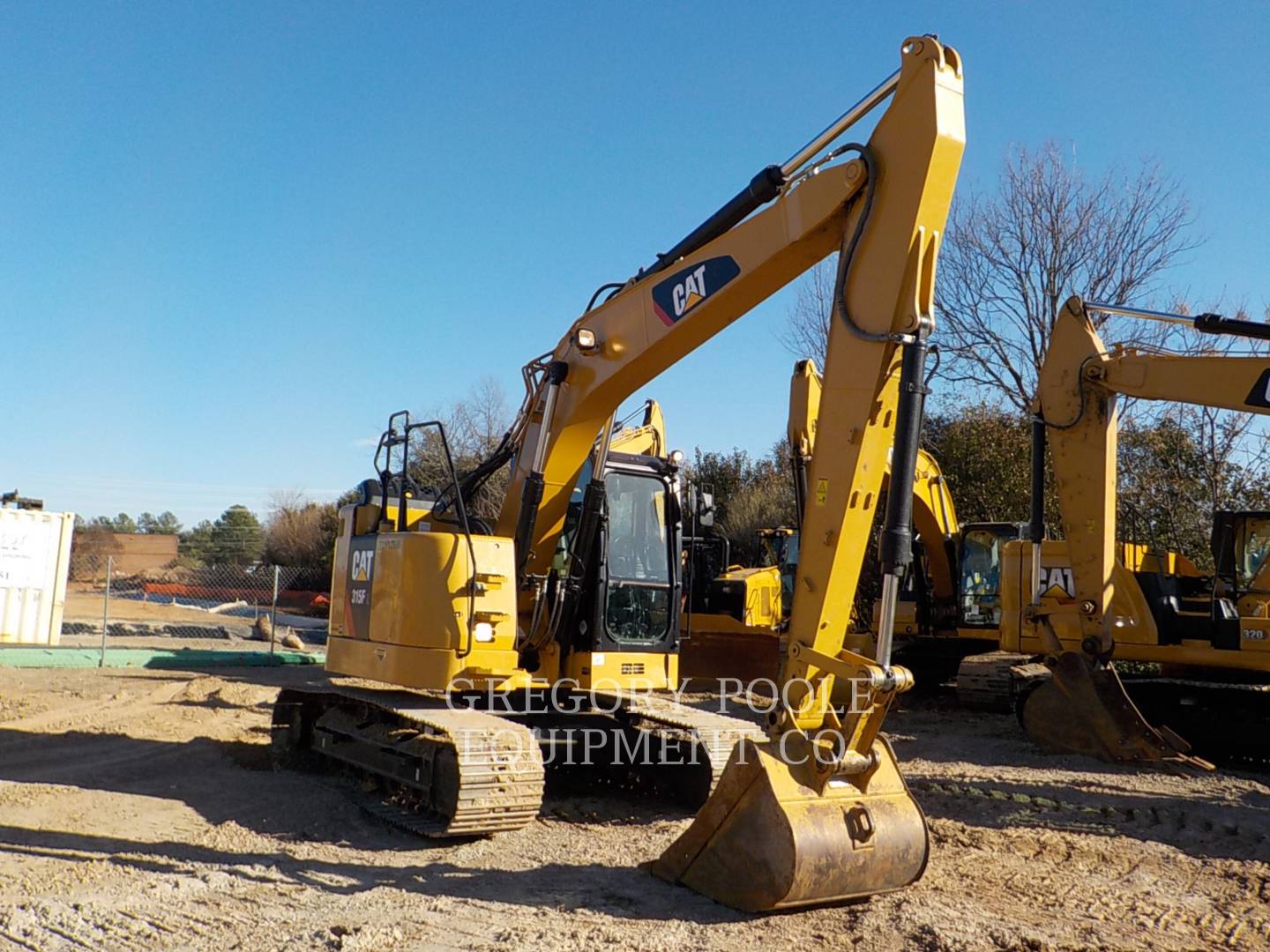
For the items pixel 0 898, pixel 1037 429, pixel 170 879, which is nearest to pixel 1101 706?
pixel 1037 429

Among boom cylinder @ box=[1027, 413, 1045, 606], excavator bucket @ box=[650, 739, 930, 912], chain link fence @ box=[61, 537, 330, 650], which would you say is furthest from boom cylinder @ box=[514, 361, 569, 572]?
chain link fence @ box=[61, 537, 330, 650]

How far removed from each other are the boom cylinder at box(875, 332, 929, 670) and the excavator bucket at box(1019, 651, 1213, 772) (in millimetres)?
6082

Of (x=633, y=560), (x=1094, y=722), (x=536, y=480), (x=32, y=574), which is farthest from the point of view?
(x=32, y=574)

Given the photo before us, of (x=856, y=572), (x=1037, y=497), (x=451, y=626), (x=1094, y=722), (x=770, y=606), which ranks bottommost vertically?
(x=1094, y=722)

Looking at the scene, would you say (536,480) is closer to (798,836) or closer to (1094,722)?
(798,836)

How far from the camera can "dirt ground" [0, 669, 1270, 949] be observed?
5.03 m

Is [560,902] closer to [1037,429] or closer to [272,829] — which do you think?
[272,829]

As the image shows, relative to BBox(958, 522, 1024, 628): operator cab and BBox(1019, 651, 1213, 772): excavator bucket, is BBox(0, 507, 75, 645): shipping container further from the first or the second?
BBox(1019, 651, 1213, 772): excavator bucket

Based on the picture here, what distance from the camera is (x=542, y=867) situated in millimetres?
6234

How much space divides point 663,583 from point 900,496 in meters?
3.35

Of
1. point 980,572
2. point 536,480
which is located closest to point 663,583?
point 536,480

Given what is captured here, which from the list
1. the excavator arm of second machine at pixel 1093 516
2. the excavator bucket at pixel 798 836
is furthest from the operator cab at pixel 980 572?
the excavator bucket at pixel 798 836

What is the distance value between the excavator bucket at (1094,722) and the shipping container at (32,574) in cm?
1356

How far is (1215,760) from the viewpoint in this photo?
1088cm
